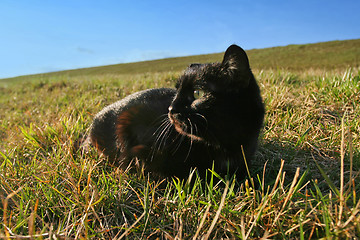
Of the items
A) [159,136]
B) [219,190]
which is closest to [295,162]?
[219,190]

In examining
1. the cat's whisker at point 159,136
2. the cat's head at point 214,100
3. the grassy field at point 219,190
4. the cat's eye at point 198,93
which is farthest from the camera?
the cat's whisker at point 159,136

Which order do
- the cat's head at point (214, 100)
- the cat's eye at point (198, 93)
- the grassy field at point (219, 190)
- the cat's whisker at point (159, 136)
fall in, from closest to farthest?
the grassy field at point (219, 190)
the cat's head at point (214, 100)
the cat's eye at point (198, 93)
the cat's whisker at point (159, 136)

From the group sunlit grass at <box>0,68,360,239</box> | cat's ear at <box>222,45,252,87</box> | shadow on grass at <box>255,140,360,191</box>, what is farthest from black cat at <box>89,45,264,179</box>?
shadow on grass at <box>255,140,360,191</box>

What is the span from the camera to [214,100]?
202cm

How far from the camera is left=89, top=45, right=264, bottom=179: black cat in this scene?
2037 millimetres

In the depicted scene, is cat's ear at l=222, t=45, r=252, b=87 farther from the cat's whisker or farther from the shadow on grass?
the shadow on grass

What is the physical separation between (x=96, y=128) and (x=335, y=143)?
2779mm

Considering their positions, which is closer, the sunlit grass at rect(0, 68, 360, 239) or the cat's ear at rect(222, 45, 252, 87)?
the sunlit grass at rect(0, 68, 360, 239)

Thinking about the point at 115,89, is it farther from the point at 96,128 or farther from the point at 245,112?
the point at 245,112

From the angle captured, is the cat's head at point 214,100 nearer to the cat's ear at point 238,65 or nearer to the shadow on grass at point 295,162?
the cat's ear at point 238,65

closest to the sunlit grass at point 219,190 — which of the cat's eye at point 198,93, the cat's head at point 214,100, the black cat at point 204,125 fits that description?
the black cat at point 204,125

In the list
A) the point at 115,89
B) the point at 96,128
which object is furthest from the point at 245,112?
the point at 115,89

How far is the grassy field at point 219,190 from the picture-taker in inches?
63.1

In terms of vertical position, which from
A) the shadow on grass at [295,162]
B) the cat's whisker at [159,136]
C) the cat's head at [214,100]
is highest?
the cat's head at [214,100]
